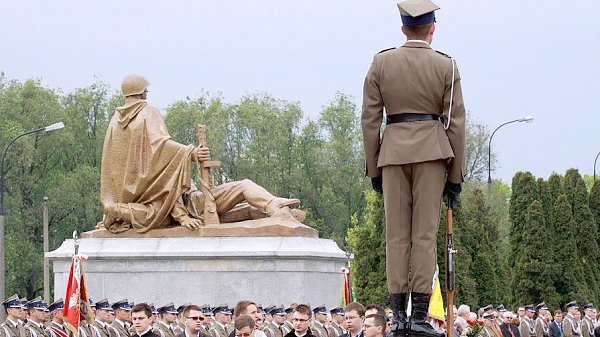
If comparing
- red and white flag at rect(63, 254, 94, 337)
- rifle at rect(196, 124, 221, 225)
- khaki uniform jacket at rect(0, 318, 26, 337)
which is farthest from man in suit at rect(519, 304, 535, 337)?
red and white flag at rect(63, 254, 94, 337)

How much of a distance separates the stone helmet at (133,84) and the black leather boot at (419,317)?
724 inches

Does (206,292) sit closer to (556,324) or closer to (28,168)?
(556,324)

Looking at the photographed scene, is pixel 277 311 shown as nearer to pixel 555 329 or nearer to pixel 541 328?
pixel 541 328

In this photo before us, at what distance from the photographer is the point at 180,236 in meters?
26.8

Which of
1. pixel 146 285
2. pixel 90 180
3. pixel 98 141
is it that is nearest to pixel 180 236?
pixel 146 285

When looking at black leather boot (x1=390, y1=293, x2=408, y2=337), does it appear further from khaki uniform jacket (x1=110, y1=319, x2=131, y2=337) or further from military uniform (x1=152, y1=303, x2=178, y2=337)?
khaki uniform jacket (x1=110, y1=319, x2=131, y2=337)

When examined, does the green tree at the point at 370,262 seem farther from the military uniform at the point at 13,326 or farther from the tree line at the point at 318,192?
the military uniform at the point at 13,326

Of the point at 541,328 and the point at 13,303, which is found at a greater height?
the point at 13,303

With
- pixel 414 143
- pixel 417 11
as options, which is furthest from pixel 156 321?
pixel 417 11

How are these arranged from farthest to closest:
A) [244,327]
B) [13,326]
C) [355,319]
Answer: [13,326], [355,319], [244,327]

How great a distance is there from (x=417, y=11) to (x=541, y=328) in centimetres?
2536

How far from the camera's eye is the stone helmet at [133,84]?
2688 centimetres

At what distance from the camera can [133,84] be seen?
88.2 feet

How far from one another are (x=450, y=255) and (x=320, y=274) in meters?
17.9
